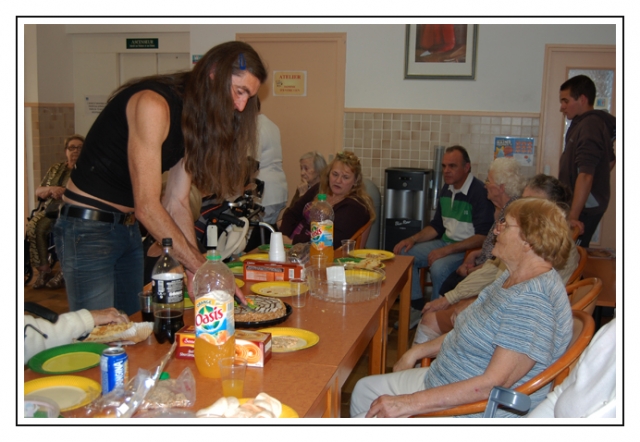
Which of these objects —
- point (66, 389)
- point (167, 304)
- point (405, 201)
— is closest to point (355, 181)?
point (405, 201)

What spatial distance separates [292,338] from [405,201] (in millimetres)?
3391

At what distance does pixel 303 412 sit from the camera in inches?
52.1

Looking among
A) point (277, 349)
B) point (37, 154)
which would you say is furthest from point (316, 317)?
point (37, 154)

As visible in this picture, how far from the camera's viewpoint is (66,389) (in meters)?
1.39

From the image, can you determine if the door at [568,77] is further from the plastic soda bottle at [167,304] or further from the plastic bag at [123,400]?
the plastic bag at [123,400]

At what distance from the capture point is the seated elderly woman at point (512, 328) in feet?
5.54

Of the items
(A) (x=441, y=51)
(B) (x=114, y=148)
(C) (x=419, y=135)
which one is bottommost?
(B) (x=114, y=148)

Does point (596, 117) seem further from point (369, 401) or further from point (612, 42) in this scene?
point (369, 401)

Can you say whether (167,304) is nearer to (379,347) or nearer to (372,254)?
(379,347)

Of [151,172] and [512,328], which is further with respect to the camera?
[151,172]

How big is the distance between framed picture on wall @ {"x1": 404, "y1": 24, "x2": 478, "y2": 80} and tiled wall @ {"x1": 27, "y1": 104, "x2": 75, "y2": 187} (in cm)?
372

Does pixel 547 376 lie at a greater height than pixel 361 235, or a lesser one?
lesser

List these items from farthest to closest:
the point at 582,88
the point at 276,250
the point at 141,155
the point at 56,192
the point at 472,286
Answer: the point at 56,192, the point at 582,88, the point at 472,286, the point at 276,250, the point at 141,155

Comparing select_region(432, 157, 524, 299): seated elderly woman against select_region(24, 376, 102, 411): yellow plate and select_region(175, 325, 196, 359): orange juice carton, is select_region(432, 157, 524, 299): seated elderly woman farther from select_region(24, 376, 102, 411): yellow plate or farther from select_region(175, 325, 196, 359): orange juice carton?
select_region(24, 376, 102, 411): yellow plate
